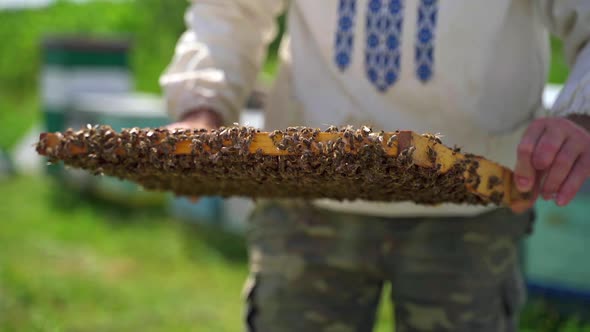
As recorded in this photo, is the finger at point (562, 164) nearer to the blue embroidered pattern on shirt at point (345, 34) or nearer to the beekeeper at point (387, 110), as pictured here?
the beekeeper at point (387, 110)

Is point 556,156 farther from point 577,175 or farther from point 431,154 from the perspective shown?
point 431,154

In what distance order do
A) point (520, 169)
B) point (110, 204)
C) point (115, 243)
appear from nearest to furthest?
point (520, 169) < point (115, 243) < point (110, 204)

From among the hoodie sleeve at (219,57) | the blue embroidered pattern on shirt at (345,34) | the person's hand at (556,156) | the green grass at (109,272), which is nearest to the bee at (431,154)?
the person's hand at (556,156)

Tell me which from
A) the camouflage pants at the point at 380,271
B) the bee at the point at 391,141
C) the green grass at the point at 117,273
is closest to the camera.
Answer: the bee at the point at 391,141

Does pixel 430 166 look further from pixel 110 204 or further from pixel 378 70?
pixel 110 204

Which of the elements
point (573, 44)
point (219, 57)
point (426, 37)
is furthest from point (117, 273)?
point (573, 44)

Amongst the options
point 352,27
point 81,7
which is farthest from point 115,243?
point 81,7
